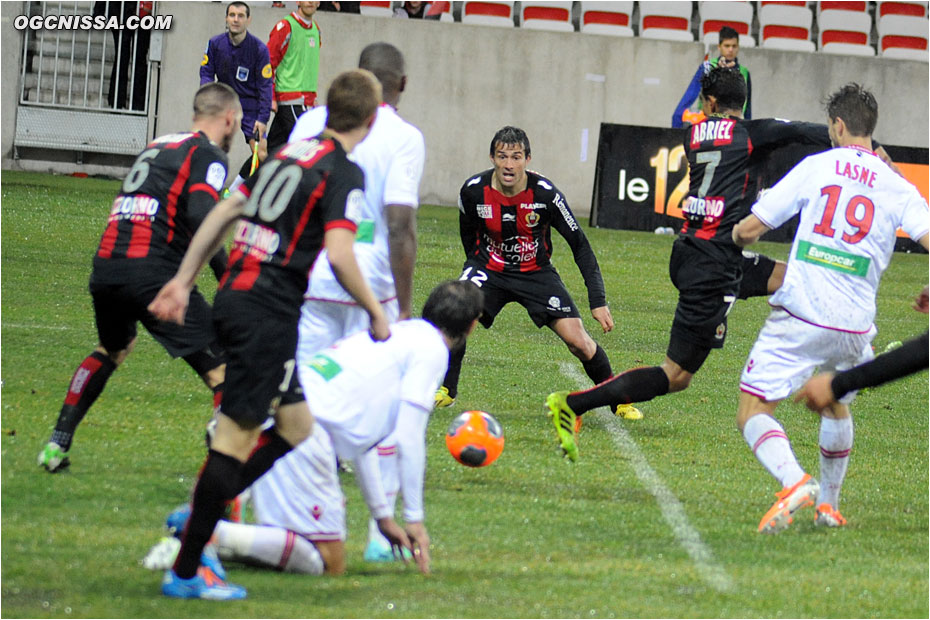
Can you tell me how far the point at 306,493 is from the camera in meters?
4.72

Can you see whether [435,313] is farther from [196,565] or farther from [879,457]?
[879,457]

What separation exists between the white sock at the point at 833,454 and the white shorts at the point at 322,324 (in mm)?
2158

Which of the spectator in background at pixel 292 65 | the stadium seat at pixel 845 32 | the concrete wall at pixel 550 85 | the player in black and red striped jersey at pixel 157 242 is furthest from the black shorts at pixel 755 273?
the stadium seat at pixel 845 32

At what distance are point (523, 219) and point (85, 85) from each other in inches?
532

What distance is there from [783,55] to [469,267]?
1493 centimetres

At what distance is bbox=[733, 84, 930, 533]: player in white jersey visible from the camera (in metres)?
5.88

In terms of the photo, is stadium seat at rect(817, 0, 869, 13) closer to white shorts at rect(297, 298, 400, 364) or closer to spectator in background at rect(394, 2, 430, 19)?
spectator in background at rect(394, 2, 430, 19)

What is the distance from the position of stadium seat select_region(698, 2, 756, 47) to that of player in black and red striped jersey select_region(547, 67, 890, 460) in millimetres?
15696

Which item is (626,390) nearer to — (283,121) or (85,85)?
(283,121)

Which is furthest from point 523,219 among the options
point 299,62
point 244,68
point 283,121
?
point 283,121

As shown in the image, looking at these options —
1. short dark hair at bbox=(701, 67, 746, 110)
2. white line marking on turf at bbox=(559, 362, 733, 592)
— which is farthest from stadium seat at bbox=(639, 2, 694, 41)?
short dark hair at bbox=(701, 67, 746, 110)

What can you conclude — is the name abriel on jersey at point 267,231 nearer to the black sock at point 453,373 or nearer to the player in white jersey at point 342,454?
the player in white jersey at point 342,454

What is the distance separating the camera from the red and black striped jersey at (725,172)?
6934 millimetres

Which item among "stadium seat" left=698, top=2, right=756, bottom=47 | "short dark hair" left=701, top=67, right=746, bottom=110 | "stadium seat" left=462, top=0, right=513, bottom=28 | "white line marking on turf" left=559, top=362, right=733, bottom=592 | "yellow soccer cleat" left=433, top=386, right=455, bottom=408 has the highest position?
"stadium seat" left=698, top=2, right=756, bottom=47
